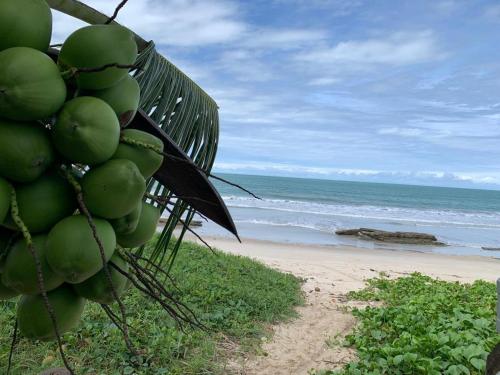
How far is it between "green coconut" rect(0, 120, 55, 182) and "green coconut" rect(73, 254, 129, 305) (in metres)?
0.21

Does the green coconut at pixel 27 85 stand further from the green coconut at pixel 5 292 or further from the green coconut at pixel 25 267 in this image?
the green coconut at pixel 5 292

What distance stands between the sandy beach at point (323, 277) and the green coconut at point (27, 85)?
452 cm

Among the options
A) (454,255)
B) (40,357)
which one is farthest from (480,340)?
(454,255)

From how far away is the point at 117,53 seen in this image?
83 centimetres

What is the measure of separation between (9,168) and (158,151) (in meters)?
0.23

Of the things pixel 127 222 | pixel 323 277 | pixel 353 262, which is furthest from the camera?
pixel 353 262

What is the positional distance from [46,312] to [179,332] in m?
4.64

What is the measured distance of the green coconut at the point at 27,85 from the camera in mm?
721

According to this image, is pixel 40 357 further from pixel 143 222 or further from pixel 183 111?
pixel 143 222

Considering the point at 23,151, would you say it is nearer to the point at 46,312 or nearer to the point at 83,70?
the point at 83,70

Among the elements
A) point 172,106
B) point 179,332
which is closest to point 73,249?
point 172,106

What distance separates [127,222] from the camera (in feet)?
2.84

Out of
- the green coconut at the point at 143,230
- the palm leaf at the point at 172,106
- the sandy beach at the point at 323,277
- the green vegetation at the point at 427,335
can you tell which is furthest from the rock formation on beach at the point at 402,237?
the green coconut at the point at 143,230

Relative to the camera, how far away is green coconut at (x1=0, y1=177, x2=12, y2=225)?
74 cm
